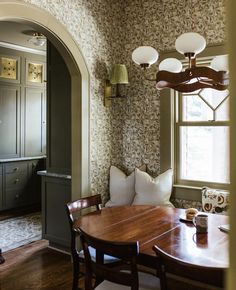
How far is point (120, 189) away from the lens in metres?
3.70

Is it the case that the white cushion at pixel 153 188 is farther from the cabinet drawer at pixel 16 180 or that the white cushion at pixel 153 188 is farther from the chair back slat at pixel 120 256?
the cabinet drawer at pixel 16 180

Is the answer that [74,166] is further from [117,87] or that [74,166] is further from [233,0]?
[233,0]

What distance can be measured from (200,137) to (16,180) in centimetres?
353

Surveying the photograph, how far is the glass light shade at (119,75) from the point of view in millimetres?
3596

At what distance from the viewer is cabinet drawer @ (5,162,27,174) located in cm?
563

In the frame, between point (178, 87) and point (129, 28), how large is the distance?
70.3 inches

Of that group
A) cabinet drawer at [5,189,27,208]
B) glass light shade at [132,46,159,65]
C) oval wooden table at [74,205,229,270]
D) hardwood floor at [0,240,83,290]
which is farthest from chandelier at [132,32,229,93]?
cabinet drawer at [5,189,27,208]

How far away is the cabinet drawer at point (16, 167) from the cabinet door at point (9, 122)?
209mm

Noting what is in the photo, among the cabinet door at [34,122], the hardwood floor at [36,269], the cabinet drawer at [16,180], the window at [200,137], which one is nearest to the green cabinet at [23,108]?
the cabinet door at [34,122]

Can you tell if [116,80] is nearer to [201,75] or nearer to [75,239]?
[201,75]

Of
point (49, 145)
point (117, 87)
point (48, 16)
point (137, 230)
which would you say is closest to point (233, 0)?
point (137, 230)

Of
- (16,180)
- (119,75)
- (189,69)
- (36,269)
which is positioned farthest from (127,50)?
(16,180)

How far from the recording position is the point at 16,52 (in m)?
6.00

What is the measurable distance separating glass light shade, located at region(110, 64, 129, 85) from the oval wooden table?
1442 millimetres
